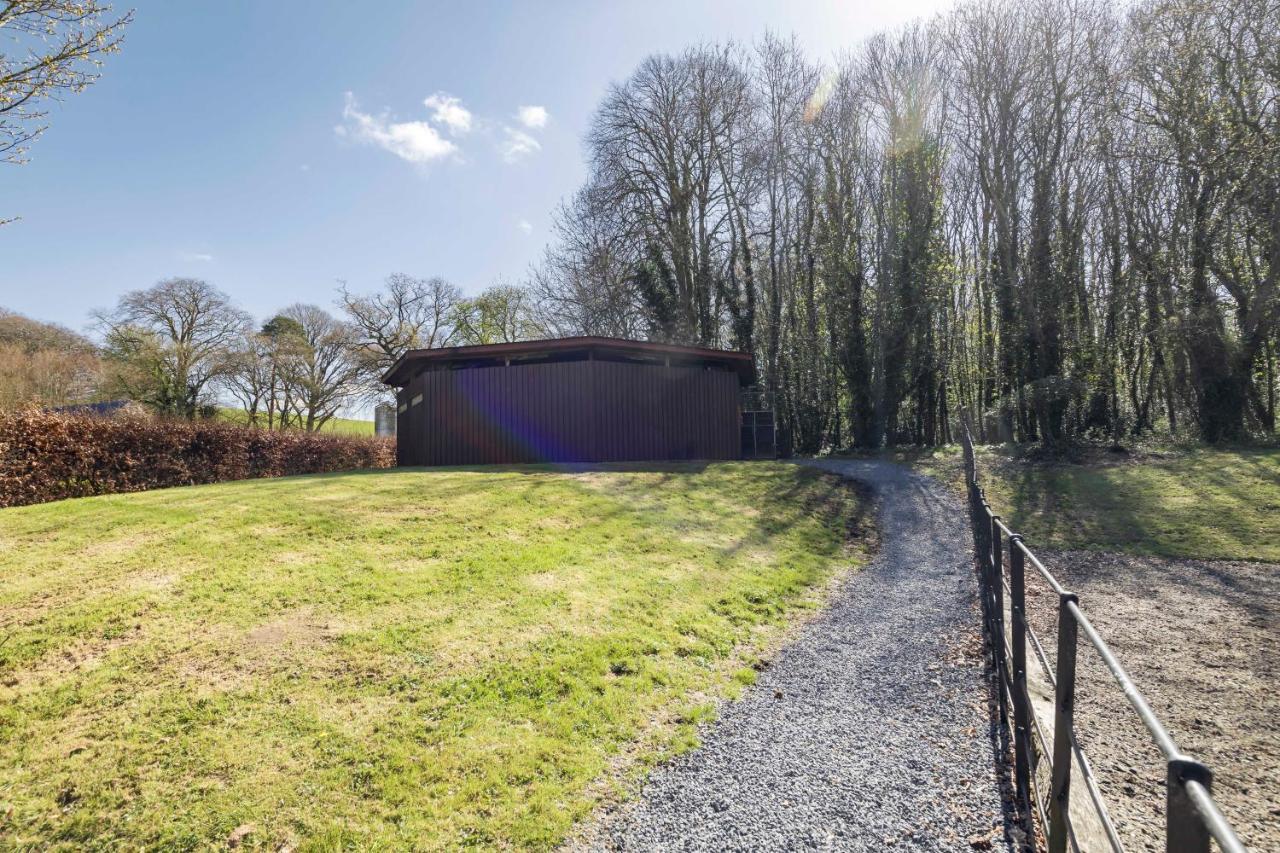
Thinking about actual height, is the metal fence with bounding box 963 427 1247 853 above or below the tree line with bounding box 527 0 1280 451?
below

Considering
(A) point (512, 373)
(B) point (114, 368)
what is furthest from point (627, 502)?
(B) point (114, 368)

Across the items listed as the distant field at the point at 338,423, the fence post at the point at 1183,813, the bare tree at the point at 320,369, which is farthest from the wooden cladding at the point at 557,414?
the bare tree at the point at 320,369

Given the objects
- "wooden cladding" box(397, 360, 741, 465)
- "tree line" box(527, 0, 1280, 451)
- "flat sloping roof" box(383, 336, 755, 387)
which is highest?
"tree line" box(527, 0, 1280, 451)

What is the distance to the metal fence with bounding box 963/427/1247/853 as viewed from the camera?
28.5 inches

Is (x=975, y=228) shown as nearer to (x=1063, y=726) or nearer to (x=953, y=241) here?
(x=953, y=241)

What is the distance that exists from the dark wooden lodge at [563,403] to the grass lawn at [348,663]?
241 inches

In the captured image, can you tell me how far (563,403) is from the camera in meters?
12.8

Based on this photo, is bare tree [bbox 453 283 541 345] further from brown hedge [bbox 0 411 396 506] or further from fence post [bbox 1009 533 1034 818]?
fence post [bbox 1009 533 1034 818]

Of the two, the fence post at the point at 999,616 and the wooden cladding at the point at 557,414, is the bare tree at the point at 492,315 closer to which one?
the wooden cladding at the point at 557,414

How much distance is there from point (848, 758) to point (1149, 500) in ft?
30.5

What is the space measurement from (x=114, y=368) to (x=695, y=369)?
2077cm

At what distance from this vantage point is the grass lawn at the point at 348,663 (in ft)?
7.85

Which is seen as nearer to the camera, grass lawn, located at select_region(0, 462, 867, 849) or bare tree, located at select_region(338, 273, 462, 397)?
grass lawn, located at select_region(0, 462, 867, 849)

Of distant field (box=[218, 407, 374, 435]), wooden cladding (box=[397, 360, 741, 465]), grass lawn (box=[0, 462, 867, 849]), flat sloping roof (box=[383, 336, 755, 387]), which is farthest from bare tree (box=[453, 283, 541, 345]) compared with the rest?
grass lawn (box=[0, 462, 867, 849])
